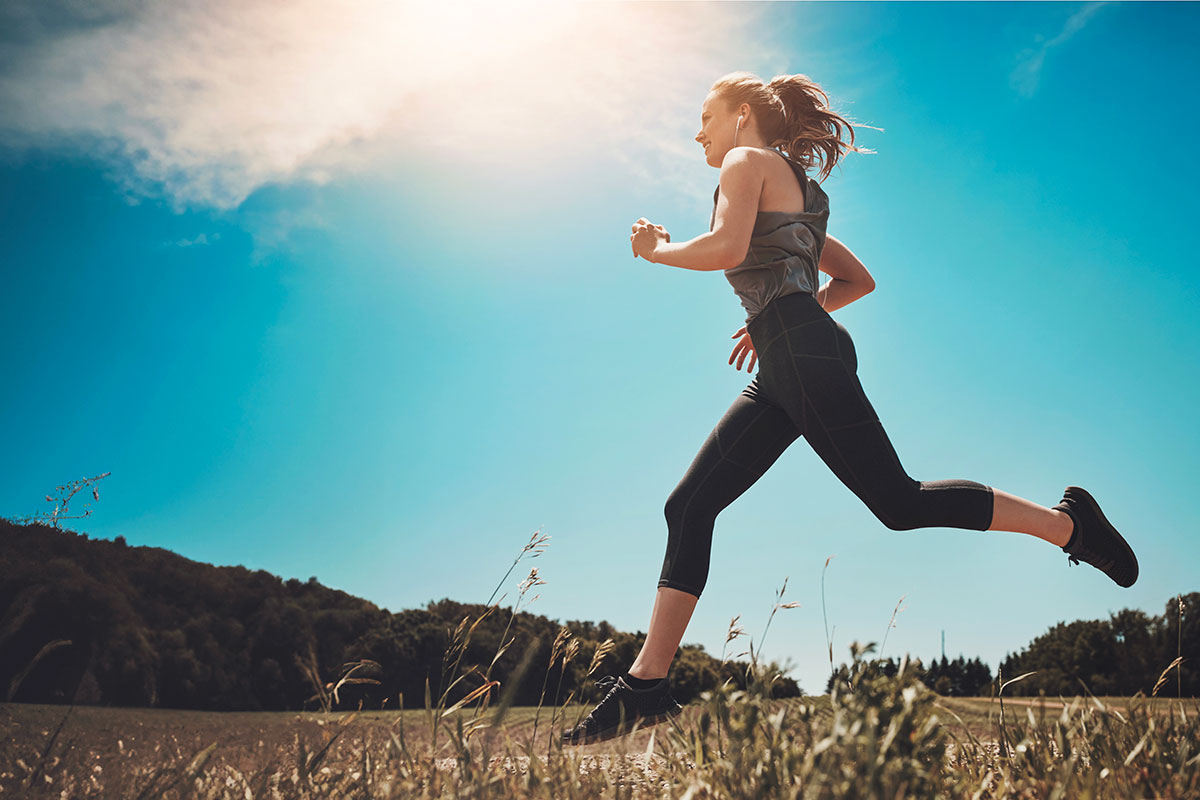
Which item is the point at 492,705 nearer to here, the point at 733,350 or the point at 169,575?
the point at 733,350

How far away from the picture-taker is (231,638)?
15.3 ft

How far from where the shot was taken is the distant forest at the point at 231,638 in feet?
13.0

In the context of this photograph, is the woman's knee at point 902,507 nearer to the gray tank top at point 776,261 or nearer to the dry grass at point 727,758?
the dry grass at point 727,758

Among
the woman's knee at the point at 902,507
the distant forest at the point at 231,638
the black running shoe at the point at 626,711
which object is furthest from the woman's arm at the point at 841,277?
the black running shoe at the point at 626,711

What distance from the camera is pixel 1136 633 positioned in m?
5.89

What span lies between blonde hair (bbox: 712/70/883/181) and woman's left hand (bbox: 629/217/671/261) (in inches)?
24.5

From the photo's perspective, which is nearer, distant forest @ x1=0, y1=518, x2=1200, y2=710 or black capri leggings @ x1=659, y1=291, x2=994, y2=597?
black capri leggings @ x1=659, y1=291, x2=994, y2=597

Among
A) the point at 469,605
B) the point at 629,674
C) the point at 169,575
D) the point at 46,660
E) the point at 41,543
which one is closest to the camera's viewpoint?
the point at 629,674

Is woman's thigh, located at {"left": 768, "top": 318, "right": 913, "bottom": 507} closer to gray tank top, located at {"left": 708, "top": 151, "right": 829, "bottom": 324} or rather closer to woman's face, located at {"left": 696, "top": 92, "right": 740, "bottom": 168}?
gray tank top, located at {"left": 708, "top": 151, "right": 829, "bottom": 324}

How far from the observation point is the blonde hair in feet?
9.93

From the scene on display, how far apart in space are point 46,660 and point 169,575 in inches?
36.0

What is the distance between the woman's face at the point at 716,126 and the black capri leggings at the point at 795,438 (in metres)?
0.76

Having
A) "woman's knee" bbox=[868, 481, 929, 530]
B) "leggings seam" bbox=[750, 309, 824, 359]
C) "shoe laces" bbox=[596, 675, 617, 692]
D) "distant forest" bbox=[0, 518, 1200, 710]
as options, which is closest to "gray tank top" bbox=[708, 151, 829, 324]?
"leggings seam" bbox=[750, 309, 824, 359]

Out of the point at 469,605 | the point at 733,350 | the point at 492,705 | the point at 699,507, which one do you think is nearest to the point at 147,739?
the point at 492,705
